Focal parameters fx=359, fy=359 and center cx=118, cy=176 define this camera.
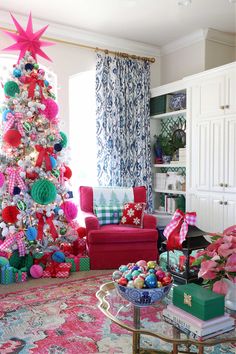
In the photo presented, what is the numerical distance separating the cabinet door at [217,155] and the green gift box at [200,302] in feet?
9.89

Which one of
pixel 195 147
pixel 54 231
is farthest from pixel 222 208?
pixel 54 231

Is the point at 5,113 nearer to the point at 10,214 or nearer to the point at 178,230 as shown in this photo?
the point at 10,214

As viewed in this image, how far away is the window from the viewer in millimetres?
5270

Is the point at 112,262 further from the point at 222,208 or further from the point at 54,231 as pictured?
the point at 222,208

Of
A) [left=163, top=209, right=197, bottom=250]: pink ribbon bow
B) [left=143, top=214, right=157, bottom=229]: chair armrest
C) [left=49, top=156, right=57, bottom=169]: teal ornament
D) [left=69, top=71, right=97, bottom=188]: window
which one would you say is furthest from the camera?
[left=69, top=71, right=97, bottom=188]: window

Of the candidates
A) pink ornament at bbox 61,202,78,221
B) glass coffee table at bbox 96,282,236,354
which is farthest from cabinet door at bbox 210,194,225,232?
glass coffee table at bbox 96,282,236,354

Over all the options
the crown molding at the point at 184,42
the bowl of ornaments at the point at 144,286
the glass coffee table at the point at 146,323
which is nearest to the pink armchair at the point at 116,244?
the glass coffee table at the point at 146,323

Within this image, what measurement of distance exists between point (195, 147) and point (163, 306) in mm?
3272

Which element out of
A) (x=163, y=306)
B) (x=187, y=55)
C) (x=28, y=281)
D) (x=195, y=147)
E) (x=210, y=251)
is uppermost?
(x=187, y=55)

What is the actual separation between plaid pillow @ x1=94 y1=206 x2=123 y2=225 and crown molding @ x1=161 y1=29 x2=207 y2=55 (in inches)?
105

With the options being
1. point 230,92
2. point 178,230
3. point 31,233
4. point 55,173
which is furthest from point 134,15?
point 178,230

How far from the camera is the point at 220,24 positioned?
4812mm

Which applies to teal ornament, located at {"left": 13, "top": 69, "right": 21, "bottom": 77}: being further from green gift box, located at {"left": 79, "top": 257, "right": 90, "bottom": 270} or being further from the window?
green gift box, located at {"left": 79, "top": 257, "right": 90, "bottom": 270}

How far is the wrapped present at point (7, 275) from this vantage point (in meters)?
3.70
